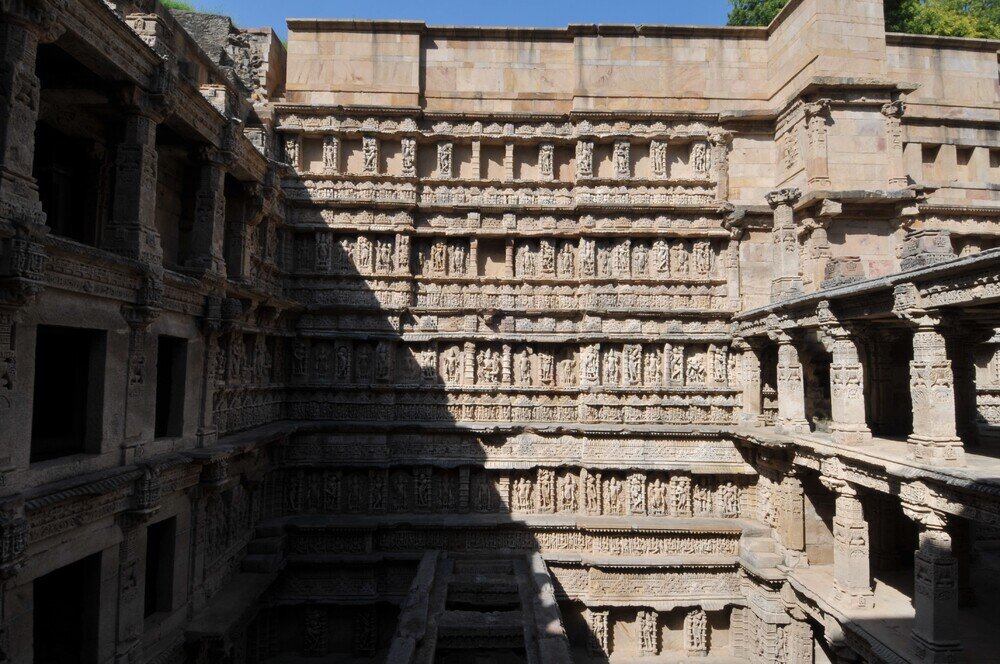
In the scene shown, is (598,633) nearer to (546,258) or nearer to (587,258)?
(587,258)

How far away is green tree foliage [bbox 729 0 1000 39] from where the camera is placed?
67.6ft

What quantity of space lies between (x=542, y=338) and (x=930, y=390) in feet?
26.8

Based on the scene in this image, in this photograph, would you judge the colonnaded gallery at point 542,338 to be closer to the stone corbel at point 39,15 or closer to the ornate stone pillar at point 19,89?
the stone corbel at point 39,15

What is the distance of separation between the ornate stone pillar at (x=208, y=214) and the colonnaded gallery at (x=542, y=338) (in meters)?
0.10

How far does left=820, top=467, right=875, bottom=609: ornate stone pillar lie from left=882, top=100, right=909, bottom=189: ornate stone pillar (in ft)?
25.9

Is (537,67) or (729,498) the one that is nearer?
(729,498)

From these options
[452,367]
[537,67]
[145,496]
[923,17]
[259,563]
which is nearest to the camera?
[145,496]

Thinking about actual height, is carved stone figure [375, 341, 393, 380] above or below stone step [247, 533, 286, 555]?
above

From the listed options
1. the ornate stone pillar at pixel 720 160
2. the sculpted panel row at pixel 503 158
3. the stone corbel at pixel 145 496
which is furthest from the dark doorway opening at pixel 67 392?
the ornate stone pillar at pixel 720 160

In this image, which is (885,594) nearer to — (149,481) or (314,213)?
(149,481)

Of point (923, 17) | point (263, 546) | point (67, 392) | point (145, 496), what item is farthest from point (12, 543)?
point (923, 17)

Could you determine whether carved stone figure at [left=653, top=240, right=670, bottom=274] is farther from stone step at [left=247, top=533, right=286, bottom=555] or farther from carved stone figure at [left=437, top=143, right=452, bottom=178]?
stone step at [left=247, top=533, right=286, bottom=555]

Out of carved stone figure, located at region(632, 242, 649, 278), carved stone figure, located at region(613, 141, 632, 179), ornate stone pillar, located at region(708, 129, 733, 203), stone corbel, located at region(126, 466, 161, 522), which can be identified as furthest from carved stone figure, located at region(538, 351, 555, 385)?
stone corbel, located at region(126, 466, 161, 522)

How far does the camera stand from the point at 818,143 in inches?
550
